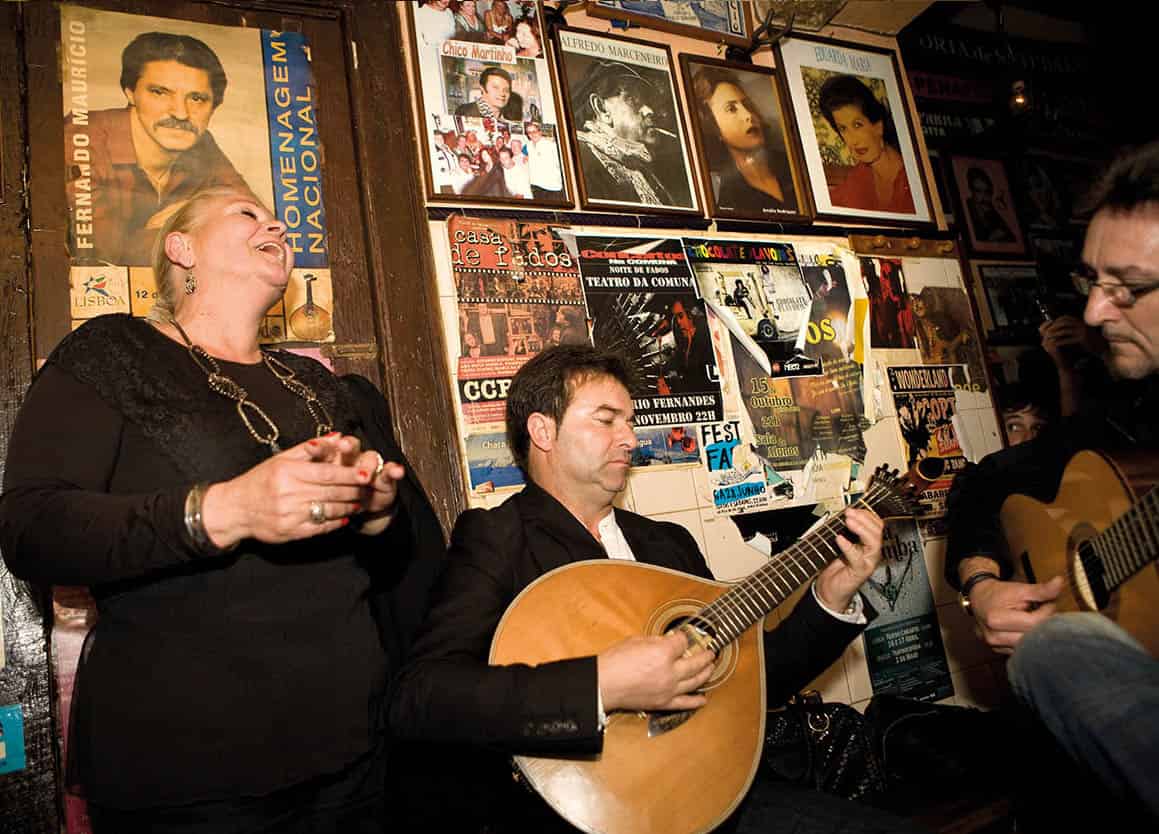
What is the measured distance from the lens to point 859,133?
151 inches

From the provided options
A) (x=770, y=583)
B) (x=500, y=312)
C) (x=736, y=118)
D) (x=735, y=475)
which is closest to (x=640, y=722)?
(x=770, y=583)

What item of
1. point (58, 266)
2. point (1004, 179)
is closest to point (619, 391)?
point (58, 266)

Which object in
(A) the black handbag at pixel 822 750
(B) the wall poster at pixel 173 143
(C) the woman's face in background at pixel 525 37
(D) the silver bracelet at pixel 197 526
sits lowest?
(A) the black handbag at pixel 822 750

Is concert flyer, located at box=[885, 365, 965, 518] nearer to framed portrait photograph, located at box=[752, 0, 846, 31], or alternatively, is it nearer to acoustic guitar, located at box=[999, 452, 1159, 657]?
acoustic guitar, located at box=[999, 452, 1159, 657]

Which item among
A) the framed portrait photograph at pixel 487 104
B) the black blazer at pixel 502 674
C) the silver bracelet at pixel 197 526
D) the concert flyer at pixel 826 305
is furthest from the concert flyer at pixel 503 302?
the silver bracelet at pixel 197 526

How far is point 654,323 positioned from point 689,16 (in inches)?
63.0

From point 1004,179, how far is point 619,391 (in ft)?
11.3

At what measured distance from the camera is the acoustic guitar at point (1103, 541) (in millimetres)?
1471

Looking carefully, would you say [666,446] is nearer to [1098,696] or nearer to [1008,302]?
[1098,696]

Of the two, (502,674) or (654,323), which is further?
(654,323)

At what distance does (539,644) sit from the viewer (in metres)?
1.81

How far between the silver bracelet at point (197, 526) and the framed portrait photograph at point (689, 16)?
2.80m

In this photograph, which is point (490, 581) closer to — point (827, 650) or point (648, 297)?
point (827, 650)

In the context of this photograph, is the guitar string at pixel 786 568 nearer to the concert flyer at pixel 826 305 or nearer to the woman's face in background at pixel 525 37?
the concert flyer at pixel 826 305
